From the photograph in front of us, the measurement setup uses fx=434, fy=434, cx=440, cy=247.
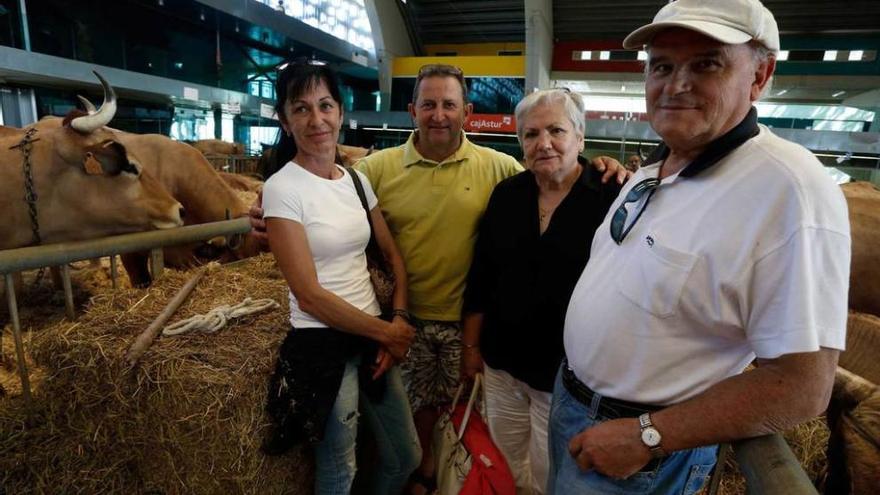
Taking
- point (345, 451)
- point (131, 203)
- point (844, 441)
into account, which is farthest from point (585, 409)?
point (131, 203)

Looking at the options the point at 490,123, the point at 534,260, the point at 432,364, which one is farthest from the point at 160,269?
the point at 490,123

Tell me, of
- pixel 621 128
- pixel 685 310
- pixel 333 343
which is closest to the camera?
pixel 685 310

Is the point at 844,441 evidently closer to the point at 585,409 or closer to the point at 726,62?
the point at 585,409

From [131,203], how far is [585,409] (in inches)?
146

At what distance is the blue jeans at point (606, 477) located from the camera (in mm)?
1328

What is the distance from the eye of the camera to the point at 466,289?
2557 mm

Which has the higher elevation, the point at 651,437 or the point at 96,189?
the point at 96,189

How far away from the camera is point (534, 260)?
216cm

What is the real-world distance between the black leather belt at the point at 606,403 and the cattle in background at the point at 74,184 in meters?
3.56

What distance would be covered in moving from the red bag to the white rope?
1.38 metres

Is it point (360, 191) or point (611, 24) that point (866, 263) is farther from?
point (611, 24)

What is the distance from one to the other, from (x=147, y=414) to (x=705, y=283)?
2.34m

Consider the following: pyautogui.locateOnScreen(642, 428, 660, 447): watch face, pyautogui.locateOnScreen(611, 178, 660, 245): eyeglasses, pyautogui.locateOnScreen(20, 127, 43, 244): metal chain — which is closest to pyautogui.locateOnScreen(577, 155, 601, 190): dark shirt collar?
pyautogui.locateOnScreen(611, 178, 660, 245): eyeglasses

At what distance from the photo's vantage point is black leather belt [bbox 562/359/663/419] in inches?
52.5
